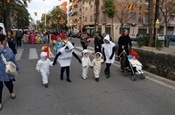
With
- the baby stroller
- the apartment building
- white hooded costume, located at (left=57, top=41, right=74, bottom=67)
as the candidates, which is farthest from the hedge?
the apartment building

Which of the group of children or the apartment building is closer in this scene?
the group of children

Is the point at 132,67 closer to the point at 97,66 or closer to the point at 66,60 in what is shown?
the point at 97,66

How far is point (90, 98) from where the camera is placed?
22.1 feet

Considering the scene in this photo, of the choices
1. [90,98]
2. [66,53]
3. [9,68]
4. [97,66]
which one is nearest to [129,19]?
[97,66]

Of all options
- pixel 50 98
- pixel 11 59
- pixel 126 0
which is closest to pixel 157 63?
pixel 50 98

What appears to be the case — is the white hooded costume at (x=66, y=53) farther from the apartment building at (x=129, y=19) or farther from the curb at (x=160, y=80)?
the apartment building at (x=129, y=19)

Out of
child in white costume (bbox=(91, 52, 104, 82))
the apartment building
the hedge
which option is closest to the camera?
the hedge

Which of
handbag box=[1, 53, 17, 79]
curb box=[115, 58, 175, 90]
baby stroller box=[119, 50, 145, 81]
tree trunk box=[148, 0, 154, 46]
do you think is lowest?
curb box=[115, 58, 175, 90]

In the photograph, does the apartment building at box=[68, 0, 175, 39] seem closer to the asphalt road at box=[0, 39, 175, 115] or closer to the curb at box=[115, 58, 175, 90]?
the curb at box=[115, 58, 175, 90]

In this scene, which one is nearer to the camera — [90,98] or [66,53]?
[90,98]

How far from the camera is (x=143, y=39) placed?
2456 centimetres

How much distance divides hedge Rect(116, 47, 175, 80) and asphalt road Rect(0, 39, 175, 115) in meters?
0.82

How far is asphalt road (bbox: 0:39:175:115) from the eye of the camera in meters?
5.78

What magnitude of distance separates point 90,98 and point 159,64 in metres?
3.88
